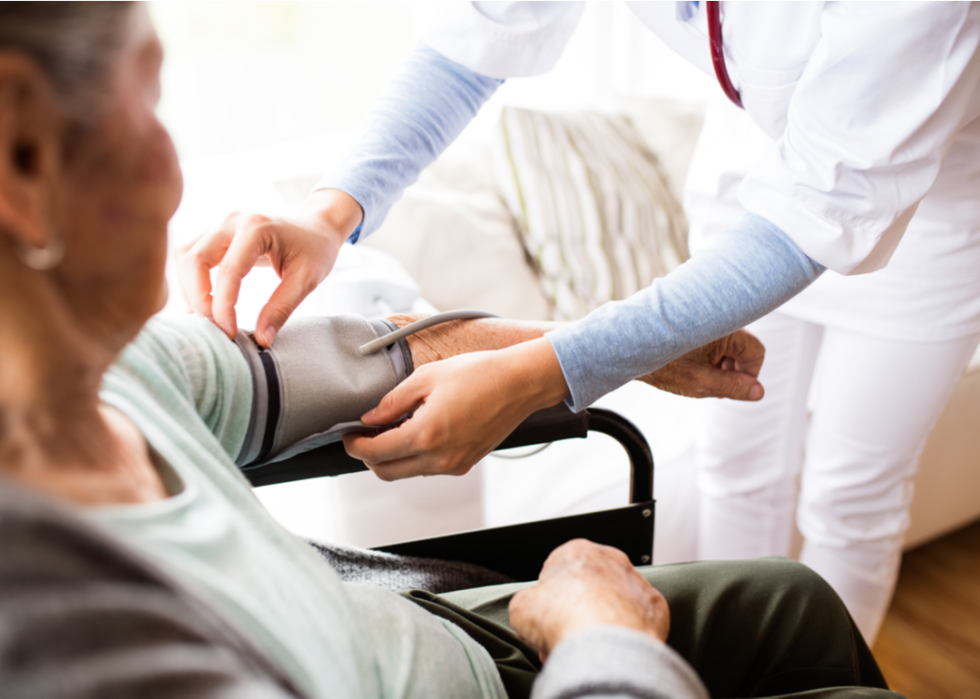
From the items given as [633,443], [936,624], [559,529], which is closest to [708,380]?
[633,443]

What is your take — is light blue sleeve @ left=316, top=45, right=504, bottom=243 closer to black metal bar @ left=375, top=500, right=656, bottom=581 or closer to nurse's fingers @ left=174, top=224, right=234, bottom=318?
nurse's fingers @ left=174, top=224, right=234, bottom=318

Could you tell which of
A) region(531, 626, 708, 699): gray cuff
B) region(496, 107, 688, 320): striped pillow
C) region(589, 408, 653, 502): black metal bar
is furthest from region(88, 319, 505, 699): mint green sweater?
region(496, 107, 688, 320): striped pillow

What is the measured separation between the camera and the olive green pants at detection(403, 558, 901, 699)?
754 millimetres

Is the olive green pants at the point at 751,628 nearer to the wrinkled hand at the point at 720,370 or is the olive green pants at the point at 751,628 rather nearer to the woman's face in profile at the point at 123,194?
the wrinkled hand at the point at 720,370

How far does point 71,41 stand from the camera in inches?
14.1

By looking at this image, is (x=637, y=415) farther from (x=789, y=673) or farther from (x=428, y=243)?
(x=789, y=673)

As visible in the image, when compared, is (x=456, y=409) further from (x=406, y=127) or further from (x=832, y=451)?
(x=832, y=451)

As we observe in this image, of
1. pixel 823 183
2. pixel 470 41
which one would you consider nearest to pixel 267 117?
pixel 470 41

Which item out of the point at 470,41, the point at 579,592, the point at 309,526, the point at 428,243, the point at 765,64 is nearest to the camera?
the point at 579,592

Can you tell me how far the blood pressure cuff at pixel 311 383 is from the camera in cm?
72

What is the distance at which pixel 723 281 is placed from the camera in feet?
2.58

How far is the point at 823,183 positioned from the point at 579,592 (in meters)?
0.48

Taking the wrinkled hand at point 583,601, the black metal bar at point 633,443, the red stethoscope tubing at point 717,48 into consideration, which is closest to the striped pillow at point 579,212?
the red stethoscope tubing at point 717,48

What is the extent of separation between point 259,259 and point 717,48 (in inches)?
23.5
